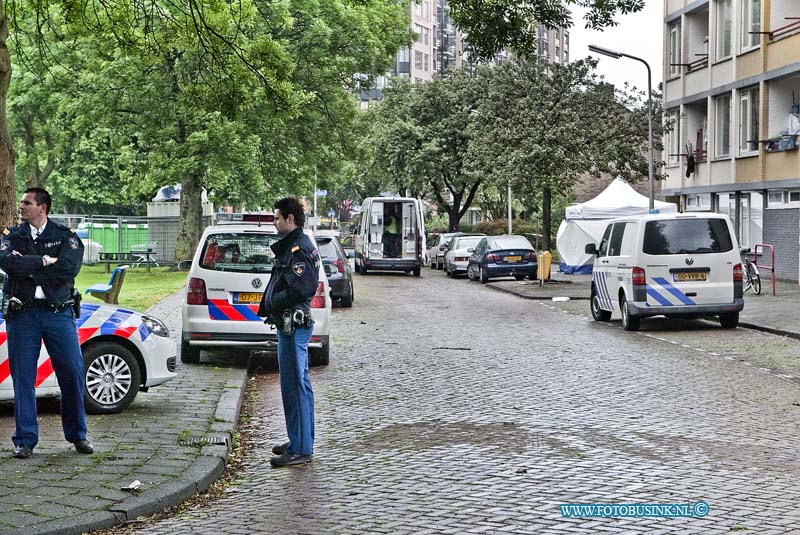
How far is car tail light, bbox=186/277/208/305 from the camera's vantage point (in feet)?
45.4

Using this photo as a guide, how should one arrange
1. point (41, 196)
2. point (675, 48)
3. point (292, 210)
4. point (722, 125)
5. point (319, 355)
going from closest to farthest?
point (41, 196), point (292, 210), point (319, 355), point (722, 125), point (675, 48)

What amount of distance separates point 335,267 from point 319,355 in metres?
10.5

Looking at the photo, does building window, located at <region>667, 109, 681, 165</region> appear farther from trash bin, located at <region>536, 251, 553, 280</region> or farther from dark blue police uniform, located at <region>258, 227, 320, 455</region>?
dark blue police uniform, located at <region>258, 227, 320, 455</region>

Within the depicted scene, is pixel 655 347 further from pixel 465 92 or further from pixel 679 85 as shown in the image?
pixel 465 92

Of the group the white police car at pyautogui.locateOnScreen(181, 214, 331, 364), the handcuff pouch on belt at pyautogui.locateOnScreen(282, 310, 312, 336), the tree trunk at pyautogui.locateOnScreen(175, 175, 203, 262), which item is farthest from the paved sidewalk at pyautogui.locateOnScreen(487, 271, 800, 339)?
the handcuff pouch on belt at pyautogui.locateOnScreen(282, 310, 312, 336)

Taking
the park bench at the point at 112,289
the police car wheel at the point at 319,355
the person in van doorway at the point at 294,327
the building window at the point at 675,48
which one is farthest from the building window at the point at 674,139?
the person in van doorway at the point at 294,327

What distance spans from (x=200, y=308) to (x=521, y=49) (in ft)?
19.6

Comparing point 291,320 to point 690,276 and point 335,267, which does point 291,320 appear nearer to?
point 690,276

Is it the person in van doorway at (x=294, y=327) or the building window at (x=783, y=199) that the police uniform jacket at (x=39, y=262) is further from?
the building window at (x=783, y=199)

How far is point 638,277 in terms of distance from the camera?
1900cm

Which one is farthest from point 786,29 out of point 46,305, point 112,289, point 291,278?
point 46,305

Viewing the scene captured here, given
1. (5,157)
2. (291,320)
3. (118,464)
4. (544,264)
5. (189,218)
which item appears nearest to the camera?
(118,464)

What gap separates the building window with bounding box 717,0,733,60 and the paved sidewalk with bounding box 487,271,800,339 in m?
8.29

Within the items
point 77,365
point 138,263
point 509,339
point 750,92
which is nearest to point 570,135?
point 750,92
